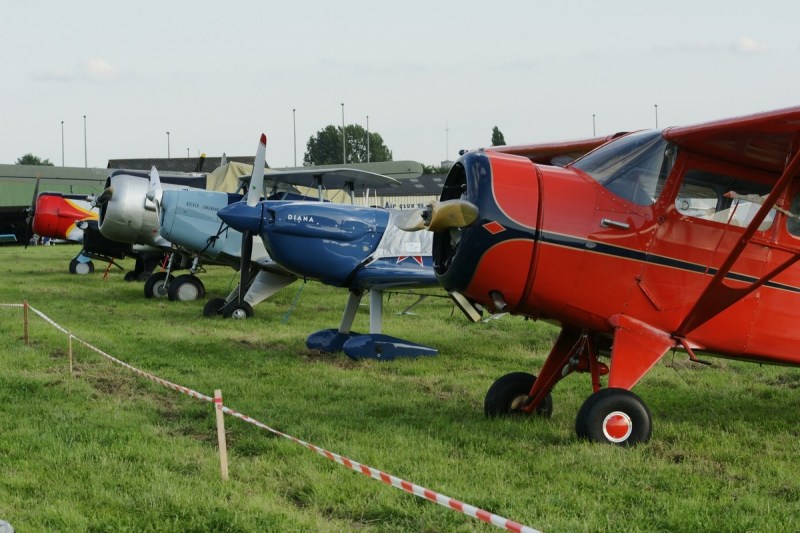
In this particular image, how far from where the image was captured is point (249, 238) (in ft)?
42.5

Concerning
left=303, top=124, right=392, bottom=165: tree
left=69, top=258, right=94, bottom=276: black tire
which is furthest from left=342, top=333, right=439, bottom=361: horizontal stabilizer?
left=303, top=124, right=392, bottom=165: tree

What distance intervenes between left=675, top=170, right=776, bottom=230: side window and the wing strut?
299mm

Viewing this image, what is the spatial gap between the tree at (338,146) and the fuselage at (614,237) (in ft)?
400

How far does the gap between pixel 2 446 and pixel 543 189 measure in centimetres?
408

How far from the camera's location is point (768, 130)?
18.9ft

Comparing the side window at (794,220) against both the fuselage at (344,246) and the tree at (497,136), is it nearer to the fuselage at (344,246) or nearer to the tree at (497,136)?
the fuselage at (344,246)

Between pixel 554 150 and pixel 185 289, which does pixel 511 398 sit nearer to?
pixel 554 150

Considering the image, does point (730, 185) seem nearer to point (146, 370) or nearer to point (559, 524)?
point (559, 524)

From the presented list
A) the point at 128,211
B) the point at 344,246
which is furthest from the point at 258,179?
the point at 128,211

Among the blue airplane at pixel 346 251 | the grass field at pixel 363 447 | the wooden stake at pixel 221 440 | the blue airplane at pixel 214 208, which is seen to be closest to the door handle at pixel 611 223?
the grass field at pixel 363 447

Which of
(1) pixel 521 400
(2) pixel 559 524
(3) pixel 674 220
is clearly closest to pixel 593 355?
(1) pixel 521 400

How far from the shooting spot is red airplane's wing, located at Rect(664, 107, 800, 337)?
565 centimetres

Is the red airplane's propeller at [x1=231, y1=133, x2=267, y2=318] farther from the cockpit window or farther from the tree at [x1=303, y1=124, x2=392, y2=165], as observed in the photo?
the tree at [x1=303, y1=124, x2=392, y2=165]

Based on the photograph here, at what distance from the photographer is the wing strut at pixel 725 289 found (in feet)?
18.7
